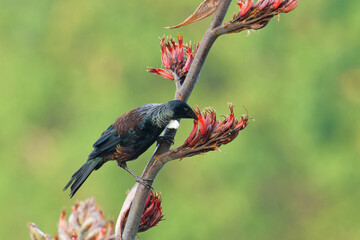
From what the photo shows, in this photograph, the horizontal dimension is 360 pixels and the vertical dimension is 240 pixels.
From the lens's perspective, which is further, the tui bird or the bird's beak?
the tui bird

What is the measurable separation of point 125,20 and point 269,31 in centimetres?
212

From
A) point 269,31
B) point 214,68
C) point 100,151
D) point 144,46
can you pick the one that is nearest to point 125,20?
point 144,46

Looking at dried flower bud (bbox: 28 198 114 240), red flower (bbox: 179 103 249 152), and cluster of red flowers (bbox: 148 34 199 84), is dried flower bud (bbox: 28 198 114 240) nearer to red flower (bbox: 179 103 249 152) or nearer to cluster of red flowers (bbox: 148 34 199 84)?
red flower (bbox: 179 103 249 152)

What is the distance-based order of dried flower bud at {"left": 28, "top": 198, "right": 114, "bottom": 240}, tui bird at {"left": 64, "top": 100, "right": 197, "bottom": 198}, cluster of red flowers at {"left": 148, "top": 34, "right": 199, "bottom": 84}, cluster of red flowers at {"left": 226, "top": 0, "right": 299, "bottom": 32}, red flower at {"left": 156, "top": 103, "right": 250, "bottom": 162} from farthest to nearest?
tui bird at {"left": 64, "top": 100, "right": 197, "bottom": 198} < cluster of red flowers at {"left": 148, "top": 34, "right": 199, "bottom": 84} < cluster of red flowers at {"left": 226, "top": 0, "right": 299, "bottom": 32} < red flower at {"left": 156, "top": 103, "right": 250, "bottom": 162} < dried flower bud at {"left": 28, "top": 198, "right": 114, "bottom": 240}

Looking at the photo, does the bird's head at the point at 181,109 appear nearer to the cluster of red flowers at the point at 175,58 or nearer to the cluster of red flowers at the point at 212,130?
the cluster of red flowers at the point at 212,130

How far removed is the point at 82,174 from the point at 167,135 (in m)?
0.30

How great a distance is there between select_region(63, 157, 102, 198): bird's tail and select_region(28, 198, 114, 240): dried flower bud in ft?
2.03

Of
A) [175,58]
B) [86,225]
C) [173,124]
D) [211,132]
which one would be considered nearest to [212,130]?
[211,132]

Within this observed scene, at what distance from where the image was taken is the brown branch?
0.92 metres

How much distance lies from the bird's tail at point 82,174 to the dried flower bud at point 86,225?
24.4 inches

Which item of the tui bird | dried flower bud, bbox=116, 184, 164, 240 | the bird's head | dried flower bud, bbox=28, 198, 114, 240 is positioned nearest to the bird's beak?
the bird's head

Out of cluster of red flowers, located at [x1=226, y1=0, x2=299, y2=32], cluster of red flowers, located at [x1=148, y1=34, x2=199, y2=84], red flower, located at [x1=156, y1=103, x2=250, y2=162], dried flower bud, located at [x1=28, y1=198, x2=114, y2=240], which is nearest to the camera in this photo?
dried flower bud, located at [x1=28, y1=198, x2=114, y2=240]

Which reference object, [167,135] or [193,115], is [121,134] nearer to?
[167,135]

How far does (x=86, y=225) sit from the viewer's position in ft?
1.81
